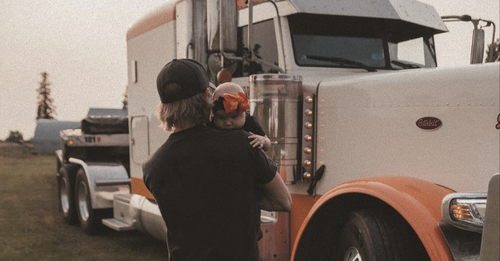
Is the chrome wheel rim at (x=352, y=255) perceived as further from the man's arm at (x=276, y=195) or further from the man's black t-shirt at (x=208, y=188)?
the man's black t-shirt at (x=208, y=188)

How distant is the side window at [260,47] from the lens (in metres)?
3.97

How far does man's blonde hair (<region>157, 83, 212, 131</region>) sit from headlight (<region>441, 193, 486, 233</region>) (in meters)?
1.26

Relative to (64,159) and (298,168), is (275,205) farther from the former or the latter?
(64,159)

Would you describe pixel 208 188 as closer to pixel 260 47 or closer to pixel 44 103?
pixel 260 47

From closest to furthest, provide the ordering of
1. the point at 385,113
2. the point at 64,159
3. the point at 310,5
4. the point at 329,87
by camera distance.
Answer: the point at 385,113, the point at 329,87, the point at 310,5, the point at 64,159

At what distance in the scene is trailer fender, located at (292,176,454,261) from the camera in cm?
234

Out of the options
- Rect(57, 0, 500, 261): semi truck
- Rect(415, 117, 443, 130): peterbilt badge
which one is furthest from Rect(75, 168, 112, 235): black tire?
Rect(415, 117, 443, 130): peterbilt badge

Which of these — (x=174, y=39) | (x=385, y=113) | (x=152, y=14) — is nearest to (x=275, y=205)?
(x=385, y=113)

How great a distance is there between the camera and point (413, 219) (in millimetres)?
2406

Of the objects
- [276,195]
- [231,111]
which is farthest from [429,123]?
[231,111]

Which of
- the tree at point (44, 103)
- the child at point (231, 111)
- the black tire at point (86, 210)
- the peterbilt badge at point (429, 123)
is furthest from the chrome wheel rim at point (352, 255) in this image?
the tree at point (44, 103)

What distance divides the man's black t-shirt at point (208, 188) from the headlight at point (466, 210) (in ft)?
3.33

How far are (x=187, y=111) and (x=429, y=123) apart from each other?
1.69 meters

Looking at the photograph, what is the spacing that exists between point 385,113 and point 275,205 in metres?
1.37
